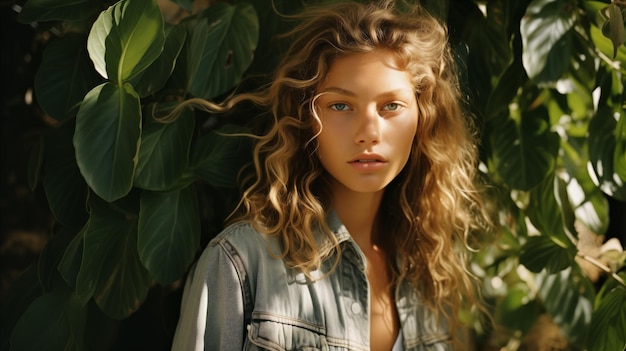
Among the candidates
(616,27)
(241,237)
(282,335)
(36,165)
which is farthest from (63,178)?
(616,27)

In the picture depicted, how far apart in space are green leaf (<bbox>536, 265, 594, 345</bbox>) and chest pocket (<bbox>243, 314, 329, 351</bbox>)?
0.61m

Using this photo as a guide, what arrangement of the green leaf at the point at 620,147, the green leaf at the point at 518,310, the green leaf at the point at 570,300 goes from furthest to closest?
the green leaf at the point at 518,310, the green leaf at the point at 570,300, the green leaf at the point at 620,147

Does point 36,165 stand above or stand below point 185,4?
below

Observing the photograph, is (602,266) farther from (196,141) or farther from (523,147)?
(196,141)

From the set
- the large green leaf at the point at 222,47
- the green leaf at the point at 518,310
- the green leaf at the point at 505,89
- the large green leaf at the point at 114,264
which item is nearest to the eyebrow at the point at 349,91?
the large green leaf at the point at 222,47

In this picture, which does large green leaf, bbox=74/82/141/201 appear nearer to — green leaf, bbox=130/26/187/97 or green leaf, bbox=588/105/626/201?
green leaf, bbox=130/26/187/97

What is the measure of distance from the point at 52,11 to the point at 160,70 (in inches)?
8.8

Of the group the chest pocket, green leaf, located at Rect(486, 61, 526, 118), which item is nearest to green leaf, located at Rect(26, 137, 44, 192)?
the chest pocket

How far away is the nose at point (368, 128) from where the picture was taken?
139 cm

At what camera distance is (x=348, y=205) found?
1.56 metres

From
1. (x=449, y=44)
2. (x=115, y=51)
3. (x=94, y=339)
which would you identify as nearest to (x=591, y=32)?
(x=449, y=44)

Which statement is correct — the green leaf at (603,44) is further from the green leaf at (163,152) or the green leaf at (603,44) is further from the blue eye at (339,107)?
the green leaf at (163,152)

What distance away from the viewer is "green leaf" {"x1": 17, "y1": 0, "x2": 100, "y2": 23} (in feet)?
4.79

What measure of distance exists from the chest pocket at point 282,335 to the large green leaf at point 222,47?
1.46 ft
